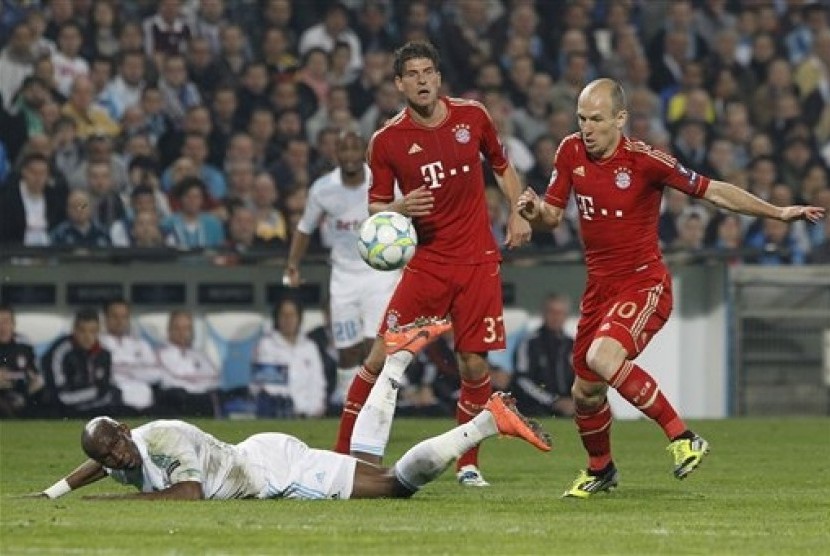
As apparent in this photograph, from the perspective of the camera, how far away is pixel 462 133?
1434 centimetres

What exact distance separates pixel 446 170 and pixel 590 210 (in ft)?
4.05

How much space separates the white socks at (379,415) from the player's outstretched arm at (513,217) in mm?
1182

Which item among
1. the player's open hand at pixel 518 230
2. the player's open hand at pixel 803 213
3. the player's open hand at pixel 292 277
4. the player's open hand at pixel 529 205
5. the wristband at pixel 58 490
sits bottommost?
the wristband at pixel 58 490

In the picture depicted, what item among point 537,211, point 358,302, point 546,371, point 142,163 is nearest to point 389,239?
point 537,211

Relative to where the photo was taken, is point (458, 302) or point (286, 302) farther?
point (286, 302)

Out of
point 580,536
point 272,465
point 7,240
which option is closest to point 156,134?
point 7,240

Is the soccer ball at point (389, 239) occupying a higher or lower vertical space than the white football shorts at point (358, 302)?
higher

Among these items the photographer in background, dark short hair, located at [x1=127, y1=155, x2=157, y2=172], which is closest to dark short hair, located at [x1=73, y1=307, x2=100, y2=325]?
the photographer in background

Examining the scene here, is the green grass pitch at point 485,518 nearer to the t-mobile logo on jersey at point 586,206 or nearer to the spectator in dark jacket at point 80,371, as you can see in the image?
the t-mobile logo on jersey at point 586,206

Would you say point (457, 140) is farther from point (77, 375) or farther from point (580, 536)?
point (77, 375)

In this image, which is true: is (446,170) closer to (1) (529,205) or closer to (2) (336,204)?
(1) (529,205)

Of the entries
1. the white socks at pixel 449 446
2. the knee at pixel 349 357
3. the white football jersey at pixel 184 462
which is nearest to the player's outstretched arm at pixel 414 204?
the white socks at pixel 449 446

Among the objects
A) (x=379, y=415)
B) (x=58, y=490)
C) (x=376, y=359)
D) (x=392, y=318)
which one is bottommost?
(x=58, y=490)

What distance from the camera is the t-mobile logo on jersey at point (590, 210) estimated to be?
13.4 m
